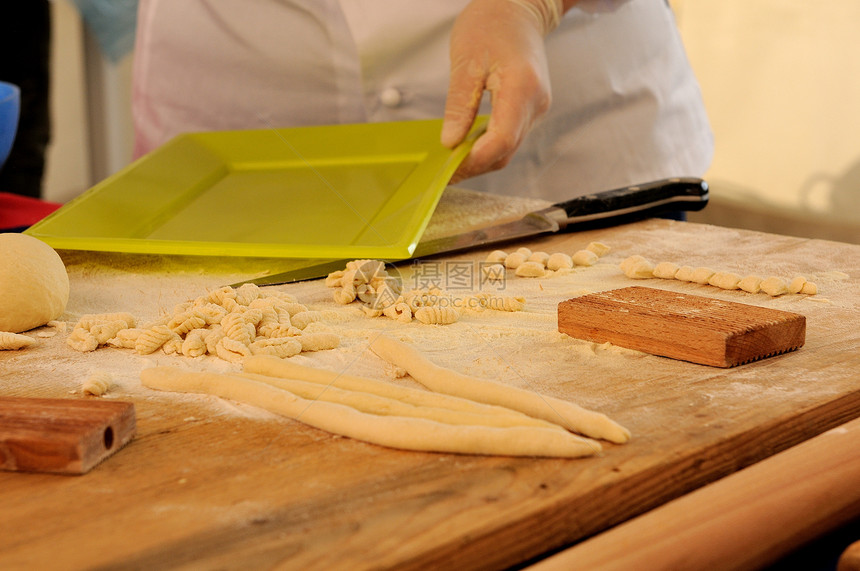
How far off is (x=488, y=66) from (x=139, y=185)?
29.6 inches

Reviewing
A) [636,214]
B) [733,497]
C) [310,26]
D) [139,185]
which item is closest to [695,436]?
[733,497]

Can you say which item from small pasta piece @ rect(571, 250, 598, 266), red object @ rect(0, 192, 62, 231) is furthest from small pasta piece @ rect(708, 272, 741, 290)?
red object @ rect(0, 192, 62, 231)

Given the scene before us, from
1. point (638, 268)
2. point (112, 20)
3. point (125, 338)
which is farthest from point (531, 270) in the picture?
point (112, 20)

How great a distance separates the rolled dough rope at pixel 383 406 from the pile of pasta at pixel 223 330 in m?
0.10

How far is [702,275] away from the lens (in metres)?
1.18

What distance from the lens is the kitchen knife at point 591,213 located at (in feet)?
4.65

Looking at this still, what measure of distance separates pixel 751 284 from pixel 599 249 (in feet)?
1.01

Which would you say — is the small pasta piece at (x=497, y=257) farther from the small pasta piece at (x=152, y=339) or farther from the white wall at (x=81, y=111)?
the white wall at (x=81, y=111)

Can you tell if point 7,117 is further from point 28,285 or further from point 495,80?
point 495,80

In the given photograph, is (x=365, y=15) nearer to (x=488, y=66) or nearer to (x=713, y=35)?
(x=488, y=66)

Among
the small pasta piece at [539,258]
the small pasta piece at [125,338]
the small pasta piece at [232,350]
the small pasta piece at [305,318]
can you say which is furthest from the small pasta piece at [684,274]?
the small pasta piece at [125,338]

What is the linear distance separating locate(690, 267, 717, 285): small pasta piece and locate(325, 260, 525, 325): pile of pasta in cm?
28

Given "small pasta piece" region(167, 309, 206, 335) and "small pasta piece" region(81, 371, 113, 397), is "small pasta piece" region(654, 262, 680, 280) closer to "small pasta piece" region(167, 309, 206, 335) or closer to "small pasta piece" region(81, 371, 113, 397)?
"small pasta piece" region(167, 309, 206, 335)

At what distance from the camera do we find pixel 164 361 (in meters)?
0.94
